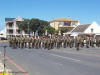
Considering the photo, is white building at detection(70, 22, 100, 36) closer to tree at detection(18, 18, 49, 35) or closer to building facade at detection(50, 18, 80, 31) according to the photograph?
tree at detection(18, 18, 49, 35)

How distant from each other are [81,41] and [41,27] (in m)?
58.4

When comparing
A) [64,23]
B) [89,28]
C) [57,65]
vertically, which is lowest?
Answer: [57,65]

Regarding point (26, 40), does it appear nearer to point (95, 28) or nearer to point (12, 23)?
point (95, 28)

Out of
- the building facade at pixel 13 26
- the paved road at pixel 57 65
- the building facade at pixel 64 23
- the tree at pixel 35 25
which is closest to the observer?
the paved road at pixel 57 65

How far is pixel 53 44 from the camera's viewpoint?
1423 inches

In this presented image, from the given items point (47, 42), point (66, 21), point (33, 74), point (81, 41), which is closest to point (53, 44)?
point (47, 42)

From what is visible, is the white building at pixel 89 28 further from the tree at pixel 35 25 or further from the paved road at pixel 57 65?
the paved road at pixel 57 65

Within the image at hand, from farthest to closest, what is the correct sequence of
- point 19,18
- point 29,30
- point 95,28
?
point 19,18 < point 29,30 < point 95,28

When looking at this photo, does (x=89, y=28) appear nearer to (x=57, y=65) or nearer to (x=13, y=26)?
(x=13, y=26)

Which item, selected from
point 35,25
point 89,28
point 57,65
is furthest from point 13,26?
point 57,65

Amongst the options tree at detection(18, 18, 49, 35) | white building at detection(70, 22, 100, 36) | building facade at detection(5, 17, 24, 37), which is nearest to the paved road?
white building at detection(70, 22, 100, 36)

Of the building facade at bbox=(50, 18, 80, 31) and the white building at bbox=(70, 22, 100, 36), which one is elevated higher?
the building facade at bbox=(50, 18, 80, 31)

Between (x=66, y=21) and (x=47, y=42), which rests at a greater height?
(x=66, y=21)

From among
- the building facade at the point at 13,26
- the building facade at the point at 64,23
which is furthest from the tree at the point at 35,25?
the building facade at the point at 64,23
